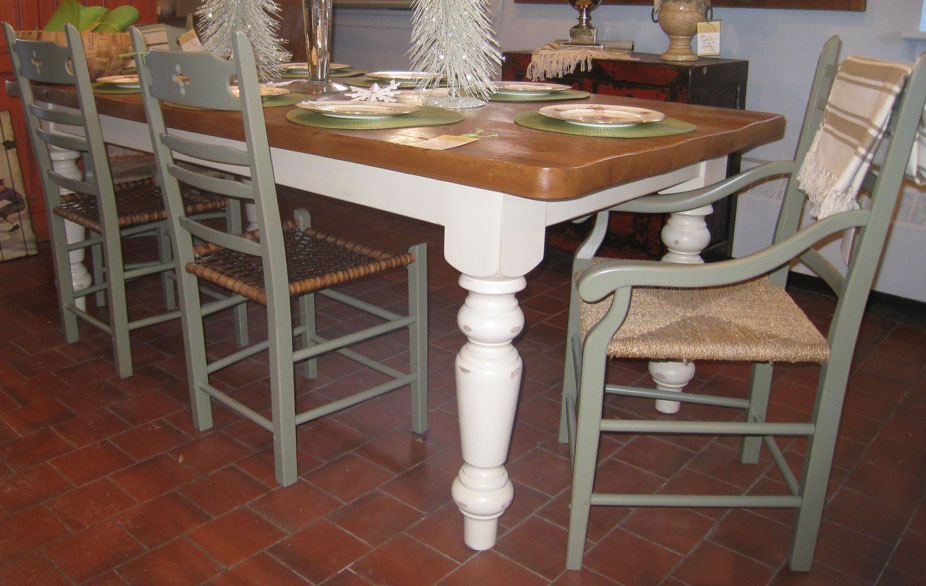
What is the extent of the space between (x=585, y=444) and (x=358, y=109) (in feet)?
2.73

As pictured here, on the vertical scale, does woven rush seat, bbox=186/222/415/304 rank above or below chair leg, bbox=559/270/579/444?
above

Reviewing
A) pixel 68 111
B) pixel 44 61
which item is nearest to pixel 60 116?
pixel 68 111

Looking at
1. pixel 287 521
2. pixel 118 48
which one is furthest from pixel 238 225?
pixel 287 521

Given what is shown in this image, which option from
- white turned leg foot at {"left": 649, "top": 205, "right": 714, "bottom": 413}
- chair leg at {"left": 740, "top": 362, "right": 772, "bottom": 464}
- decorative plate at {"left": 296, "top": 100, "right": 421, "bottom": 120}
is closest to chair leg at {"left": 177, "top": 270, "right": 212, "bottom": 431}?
decorative plate at {"left": 296, "top": 100, "right": 421, "bottom": 120}

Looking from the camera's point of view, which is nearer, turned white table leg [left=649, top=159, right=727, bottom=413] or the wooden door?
turned white table leg [left=649, top=159, right=727, bottom=413]

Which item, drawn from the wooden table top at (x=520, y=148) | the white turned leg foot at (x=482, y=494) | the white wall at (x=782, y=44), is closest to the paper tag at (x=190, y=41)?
the wooden table top at (x=520, y=148)

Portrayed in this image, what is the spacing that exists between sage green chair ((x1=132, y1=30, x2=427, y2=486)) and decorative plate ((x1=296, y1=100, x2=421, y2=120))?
0.55ft

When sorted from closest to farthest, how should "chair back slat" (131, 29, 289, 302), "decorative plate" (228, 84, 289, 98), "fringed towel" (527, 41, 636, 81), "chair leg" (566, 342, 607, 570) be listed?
"chair leg" (566, 342, 607, 570)
"chair back slat" (131, 29, 289, 302)
"decorative plate" (228, 84, 289, 98)
"fringed towel" (527, 41, 636, 81)

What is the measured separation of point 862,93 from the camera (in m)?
1.33

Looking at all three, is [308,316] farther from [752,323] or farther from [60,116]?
[752,323]

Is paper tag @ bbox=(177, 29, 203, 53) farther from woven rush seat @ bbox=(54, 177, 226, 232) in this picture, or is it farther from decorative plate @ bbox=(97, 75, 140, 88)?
woven rush seat @ bbox=(54, 177, 226, 232)

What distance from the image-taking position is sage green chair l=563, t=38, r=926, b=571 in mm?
1238

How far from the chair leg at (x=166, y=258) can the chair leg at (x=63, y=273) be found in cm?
28

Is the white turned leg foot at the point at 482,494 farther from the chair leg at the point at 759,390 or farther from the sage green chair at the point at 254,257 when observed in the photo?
the chair leg at the point at 759,390
